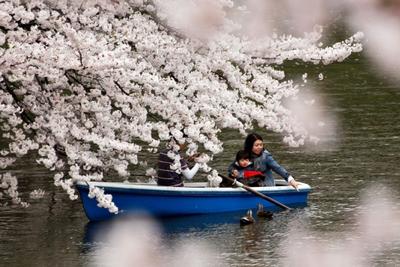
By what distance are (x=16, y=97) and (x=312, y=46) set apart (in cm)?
437

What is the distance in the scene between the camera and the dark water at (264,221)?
12477mm

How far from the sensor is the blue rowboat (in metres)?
14.9

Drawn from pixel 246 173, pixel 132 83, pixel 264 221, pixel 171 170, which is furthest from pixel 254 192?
pixel 132 83

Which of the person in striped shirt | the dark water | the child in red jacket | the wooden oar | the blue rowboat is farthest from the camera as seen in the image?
the child in red jacket

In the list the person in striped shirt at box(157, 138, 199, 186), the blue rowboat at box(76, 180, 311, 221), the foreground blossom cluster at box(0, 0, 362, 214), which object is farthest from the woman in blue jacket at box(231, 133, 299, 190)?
the foreground blossom cluster at box(0, 0, 362, 214)

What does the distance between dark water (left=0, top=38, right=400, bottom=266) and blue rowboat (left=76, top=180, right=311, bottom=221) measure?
234 mm

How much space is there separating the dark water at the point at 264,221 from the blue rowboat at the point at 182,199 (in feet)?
0.77

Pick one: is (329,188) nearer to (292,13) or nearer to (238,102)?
(238,102)

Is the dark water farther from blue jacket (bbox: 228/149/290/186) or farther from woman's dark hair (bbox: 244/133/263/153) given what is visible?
woman's dark hair (bbox: 244/133/263/153)

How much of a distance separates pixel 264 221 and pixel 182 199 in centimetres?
150

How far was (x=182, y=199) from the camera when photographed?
15.3 m

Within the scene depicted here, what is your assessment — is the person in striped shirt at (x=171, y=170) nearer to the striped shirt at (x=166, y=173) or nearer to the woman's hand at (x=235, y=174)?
the striped shirt at (x=166, y=173)

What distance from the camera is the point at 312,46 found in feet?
42.7

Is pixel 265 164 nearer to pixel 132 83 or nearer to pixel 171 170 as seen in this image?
pixel 171 170
